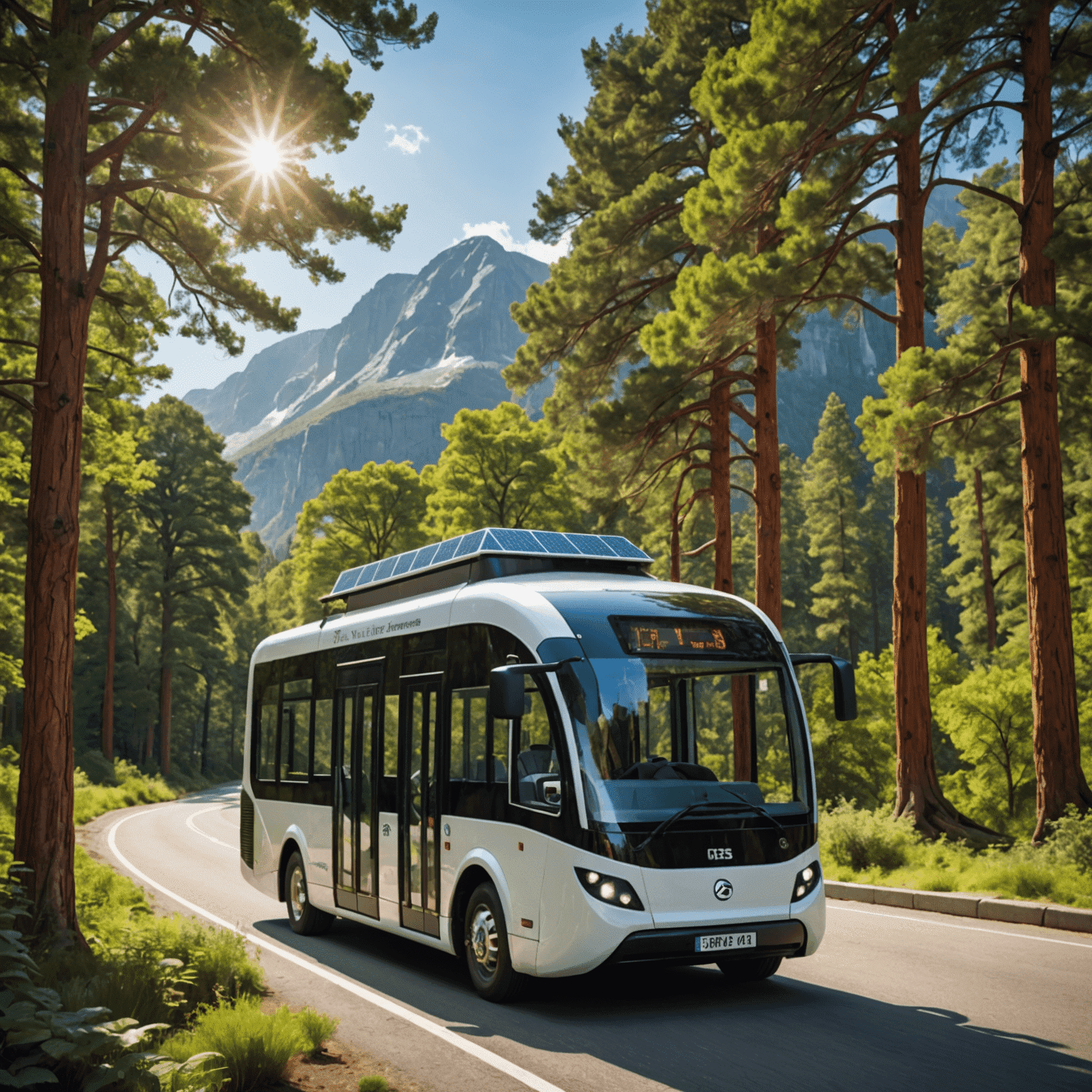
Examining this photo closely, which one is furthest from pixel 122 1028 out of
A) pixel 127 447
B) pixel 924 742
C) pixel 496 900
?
pixel 127 447

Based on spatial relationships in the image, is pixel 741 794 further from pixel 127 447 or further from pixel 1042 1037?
pixel 127 447

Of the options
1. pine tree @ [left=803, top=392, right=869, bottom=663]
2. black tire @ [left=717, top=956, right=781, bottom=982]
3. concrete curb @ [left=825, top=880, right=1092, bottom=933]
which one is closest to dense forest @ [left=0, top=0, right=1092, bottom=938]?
concrete curb @ [left=825, top=880, right=1092, bottom=933]

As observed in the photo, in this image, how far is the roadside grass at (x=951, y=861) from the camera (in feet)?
40.0

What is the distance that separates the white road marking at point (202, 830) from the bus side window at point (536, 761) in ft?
53.3

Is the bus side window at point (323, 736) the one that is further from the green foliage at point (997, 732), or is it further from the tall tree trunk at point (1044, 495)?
the green foliage at point (997, 732)

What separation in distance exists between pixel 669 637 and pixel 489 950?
9.23ft

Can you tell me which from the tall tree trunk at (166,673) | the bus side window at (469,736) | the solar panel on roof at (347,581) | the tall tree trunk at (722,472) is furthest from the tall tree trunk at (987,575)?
the tall tree trunk at (166,673)

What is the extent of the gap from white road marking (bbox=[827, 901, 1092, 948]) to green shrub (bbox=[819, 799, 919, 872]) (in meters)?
1.72

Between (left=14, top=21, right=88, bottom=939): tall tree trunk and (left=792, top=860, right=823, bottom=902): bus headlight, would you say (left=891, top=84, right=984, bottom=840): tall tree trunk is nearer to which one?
(left=792, top=860, right=823, bottom=902): bus headlight

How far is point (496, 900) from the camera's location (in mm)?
8312

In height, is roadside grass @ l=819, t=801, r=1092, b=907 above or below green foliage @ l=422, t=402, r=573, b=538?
below

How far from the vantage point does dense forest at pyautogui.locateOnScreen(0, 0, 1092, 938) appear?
9492 mm

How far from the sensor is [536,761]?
26.9 ft

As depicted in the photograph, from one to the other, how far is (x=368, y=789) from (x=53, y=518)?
13.1ft
